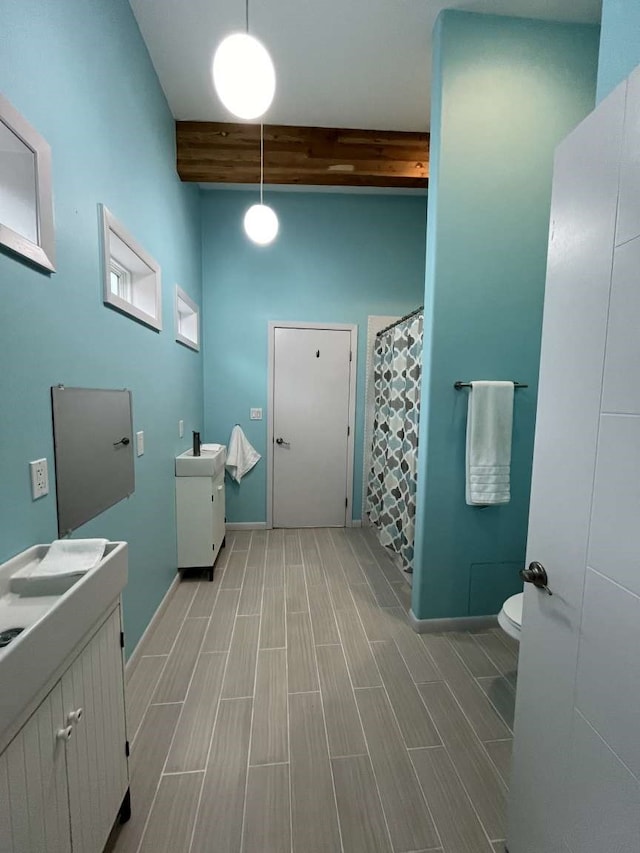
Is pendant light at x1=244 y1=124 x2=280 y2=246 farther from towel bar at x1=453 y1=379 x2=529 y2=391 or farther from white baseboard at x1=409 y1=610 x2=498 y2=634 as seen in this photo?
white baseboard at x1=409 y1=610 x2=498 y2=634

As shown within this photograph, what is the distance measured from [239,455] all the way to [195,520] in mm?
988

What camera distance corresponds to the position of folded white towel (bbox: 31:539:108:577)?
937 millimetres

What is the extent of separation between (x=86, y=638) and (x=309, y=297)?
315 centimetres

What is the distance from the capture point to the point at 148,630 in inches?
76.7

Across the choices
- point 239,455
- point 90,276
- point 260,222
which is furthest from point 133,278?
point 239,455

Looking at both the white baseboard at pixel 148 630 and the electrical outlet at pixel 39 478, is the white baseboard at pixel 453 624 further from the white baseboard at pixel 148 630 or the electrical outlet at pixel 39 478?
the electrical outlet at pixel 39 478

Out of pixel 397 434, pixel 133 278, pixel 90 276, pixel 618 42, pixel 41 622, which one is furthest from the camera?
pixel 397 434

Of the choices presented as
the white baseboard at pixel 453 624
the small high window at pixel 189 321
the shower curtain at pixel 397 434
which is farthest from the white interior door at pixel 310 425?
the white baseboard at pixel 453 624

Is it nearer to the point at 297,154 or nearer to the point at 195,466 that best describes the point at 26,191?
the point at 195,466

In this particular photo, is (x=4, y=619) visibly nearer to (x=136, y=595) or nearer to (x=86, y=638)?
(x=86, y=638)

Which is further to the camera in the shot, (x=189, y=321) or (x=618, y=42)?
(x=189, y=321)

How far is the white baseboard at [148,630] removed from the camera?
170 centimetres

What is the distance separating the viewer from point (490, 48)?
1.82m

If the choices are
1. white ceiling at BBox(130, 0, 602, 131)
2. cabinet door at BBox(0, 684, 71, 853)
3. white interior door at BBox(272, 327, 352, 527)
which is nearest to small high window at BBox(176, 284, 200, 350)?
white interior door at BBox(272, 327, 352, 527)
